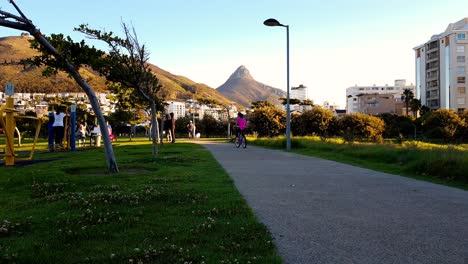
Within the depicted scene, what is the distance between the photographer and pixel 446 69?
109 metres

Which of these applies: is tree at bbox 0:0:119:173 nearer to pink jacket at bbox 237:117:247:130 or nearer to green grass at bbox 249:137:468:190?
green grass at bbox 249:137:468:190

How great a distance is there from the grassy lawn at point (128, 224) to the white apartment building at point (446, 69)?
372 ft

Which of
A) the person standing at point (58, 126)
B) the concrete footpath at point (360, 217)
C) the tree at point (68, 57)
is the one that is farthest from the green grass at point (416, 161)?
the person standing at point (58, 126)

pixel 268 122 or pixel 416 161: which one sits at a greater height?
pixel 268 122

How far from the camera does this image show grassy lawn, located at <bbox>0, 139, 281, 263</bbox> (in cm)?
364

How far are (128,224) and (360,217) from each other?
8.93 ft

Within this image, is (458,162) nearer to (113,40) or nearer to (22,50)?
(113,40)

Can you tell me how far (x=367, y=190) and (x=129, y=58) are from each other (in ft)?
Result: 37.9

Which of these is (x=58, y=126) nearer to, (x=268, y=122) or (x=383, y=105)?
(x=268, y=122)

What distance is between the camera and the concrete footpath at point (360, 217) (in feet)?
12.8

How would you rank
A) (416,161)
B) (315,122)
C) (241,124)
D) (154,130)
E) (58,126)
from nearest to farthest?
(416,161), (154,130), (58,126), (241,124), (315,122)

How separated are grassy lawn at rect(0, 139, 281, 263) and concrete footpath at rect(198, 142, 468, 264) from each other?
15.1 inches

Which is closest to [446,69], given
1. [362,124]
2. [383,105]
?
[383,105]

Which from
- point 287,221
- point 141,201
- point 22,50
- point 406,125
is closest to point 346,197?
point 287,221
